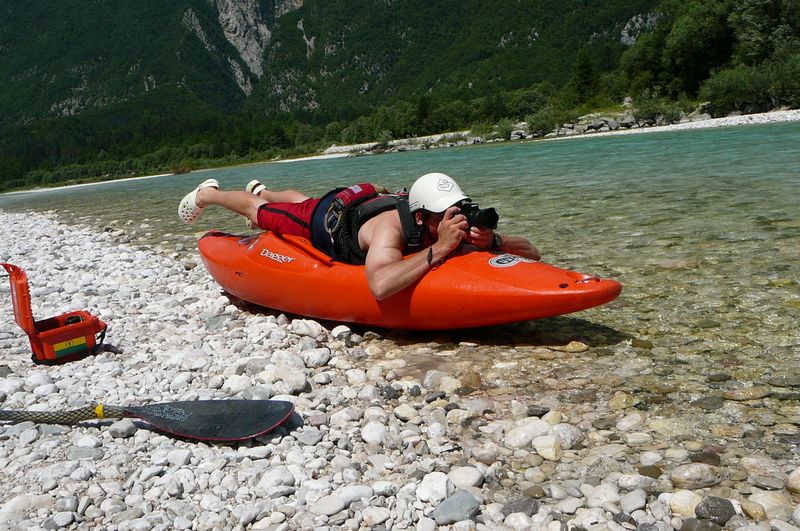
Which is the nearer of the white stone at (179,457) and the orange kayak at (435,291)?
the white stone at (179,457)

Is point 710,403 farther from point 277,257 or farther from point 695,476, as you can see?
point 277,257

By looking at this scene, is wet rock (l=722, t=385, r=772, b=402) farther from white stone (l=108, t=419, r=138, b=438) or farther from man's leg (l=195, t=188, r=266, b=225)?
man's leg (l=195, t=188, r=266, b=225)

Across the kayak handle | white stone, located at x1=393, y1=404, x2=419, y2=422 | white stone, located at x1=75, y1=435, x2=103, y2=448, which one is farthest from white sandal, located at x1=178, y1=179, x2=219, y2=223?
white stone, located at x1=393, y1=404, x2=419, y2=422

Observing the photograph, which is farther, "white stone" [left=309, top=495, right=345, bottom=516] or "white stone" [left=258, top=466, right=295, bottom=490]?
"white stone" [left=258, top=466, right=295, bottom=490]

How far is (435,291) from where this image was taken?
4516mm

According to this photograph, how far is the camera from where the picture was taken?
4.57 m

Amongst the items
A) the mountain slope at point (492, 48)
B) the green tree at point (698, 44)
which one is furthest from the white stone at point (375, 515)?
the mountain slope at point (492, 48)

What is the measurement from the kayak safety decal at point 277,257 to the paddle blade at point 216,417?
2007 millimetres

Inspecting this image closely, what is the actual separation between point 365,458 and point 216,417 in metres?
0.88

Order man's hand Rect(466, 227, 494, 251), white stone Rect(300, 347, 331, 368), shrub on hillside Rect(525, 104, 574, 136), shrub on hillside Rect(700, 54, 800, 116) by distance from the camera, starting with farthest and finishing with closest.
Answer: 1. shrub on hillside Rect(525, 104, 574, 136)
2. shrub on hillside Rect(700, 54, 800, 116)
3. man's hand Rect(466, 227, 494, 251)
4. white stone Rect(300, 347, 331, 368)

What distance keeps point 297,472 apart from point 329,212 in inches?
106

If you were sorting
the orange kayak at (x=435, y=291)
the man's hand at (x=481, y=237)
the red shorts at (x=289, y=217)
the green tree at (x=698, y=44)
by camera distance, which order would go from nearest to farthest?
the orange kayak at (x=435, y=291) → the man's hand at (x=481, y=237) → the red shorts at (x=289, y=217) → the green tree at (x=698, y=44)

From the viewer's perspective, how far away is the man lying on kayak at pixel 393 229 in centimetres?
455

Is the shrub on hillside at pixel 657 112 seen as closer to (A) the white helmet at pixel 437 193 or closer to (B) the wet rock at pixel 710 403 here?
(A) the white helmet at pixel 437 193
